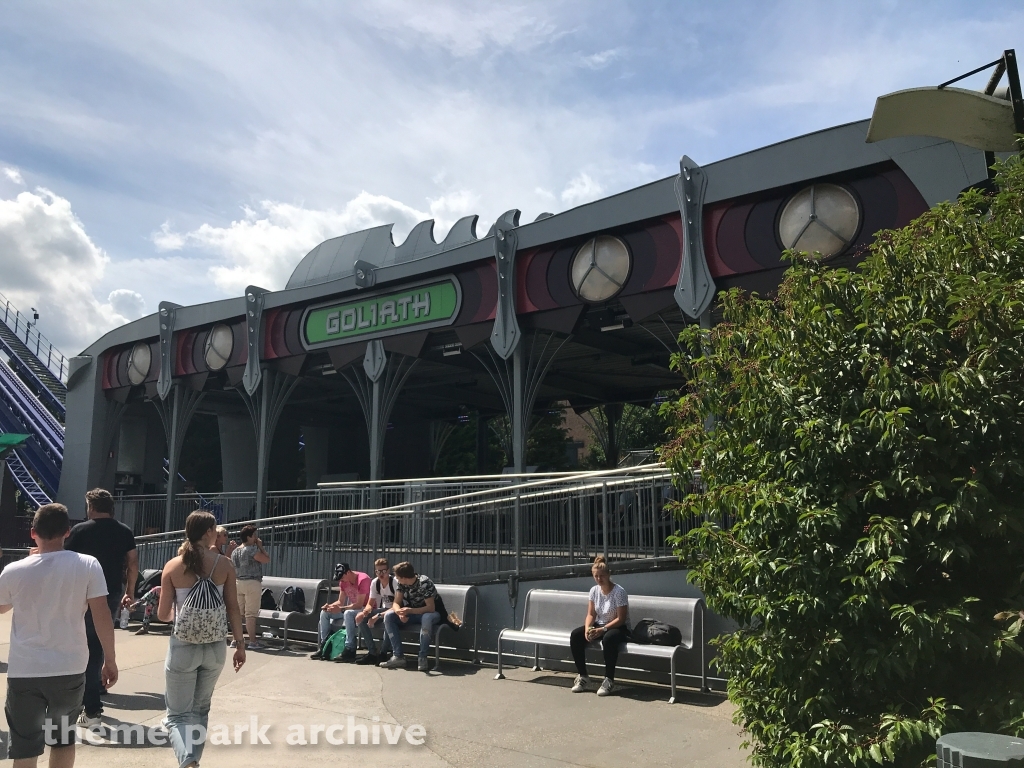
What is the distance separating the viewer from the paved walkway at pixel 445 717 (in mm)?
5895

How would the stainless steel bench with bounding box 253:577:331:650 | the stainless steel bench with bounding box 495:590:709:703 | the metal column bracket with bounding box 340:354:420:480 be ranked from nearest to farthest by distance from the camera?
the stainless steel bench with bounding box 495:590:709:703 < the stainless steel bench with bounding box 253:577:331:650 < the metal column bracket with bounding box 340:354:420:480

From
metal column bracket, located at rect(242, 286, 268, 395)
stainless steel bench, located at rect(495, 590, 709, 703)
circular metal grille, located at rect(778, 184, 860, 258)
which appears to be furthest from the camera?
metal column bracket, located at rect(242, 286, 268, 395)

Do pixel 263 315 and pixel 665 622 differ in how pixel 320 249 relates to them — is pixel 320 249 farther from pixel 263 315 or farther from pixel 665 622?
pixel 665 622

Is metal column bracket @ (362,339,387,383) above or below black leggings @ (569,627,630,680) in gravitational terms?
above

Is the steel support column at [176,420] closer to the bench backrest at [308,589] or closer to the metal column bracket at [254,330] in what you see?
the metal column bracket at [254,330]

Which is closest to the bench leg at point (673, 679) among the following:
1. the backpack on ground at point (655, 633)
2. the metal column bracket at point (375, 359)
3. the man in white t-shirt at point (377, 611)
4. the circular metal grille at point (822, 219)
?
the backpack on ground at point (655, 633)

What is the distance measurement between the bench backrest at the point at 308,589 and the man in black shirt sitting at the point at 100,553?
188 inches

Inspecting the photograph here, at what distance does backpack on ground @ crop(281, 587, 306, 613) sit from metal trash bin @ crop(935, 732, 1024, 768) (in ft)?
31.7

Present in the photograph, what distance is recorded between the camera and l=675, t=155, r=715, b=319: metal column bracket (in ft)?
45.2

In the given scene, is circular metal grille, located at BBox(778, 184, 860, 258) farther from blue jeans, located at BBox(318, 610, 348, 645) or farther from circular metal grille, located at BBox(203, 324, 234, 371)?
circular metal grille, located at BBox(203, 324, 234, 371)

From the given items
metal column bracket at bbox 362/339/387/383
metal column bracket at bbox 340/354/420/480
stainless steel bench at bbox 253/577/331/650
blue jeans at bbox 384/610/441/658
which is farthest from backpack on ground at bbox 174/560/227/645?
metal column bracket at bbox 362/339/387/383

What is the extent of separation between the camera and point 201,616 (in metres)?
4.91

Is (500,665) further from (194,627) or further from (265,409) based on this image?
(265,409)

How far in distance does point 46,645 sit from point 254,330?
58.7 ft
